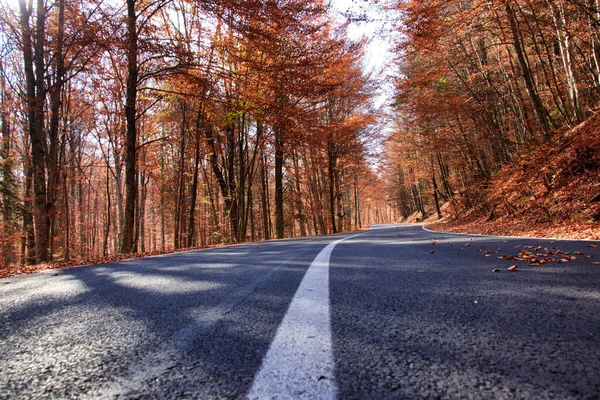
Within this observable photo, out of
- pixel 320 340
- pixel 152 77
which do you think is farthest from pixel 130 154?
pixel 320 340

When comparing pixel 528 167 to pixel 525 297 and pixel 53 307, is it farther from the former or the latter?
pixel 53 307

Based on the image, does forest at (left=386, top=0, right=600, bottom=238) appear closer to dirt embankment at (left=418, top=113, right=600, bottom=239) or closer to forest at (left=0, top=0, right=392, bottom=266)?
dirt embankment at (left=418, top=113, right=600, bottom=239)

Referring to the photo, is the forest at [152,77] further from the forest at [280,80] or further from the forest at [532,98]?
the forest at [532,98]

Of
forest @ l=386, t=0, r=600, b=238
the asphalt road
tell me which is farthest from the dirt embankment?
the asphalt road

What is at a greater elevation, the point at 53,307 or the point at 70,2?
the point at 70,2

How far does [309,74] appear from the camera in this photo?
863 centimetres

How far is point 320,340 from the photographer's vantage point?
1.07 metres

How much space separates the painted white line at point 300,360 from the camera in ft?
2.46

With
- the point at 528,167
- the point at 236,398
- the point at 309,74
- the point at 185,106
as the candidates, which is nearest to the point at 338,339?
the point at 236,398

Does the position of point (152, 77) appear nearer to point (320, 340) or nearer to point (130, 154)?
point (130, 154)

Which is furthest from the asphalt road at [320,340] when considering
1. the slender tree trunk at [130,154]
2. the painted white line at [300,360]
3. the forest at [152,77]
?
the slender tree trunk at [130,154]

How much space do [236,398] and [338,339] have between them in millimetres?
456

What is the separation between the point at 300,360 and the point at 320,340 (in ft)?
0.57

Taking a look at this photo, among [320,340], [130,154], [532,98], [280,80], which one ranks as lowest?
[320,340]
